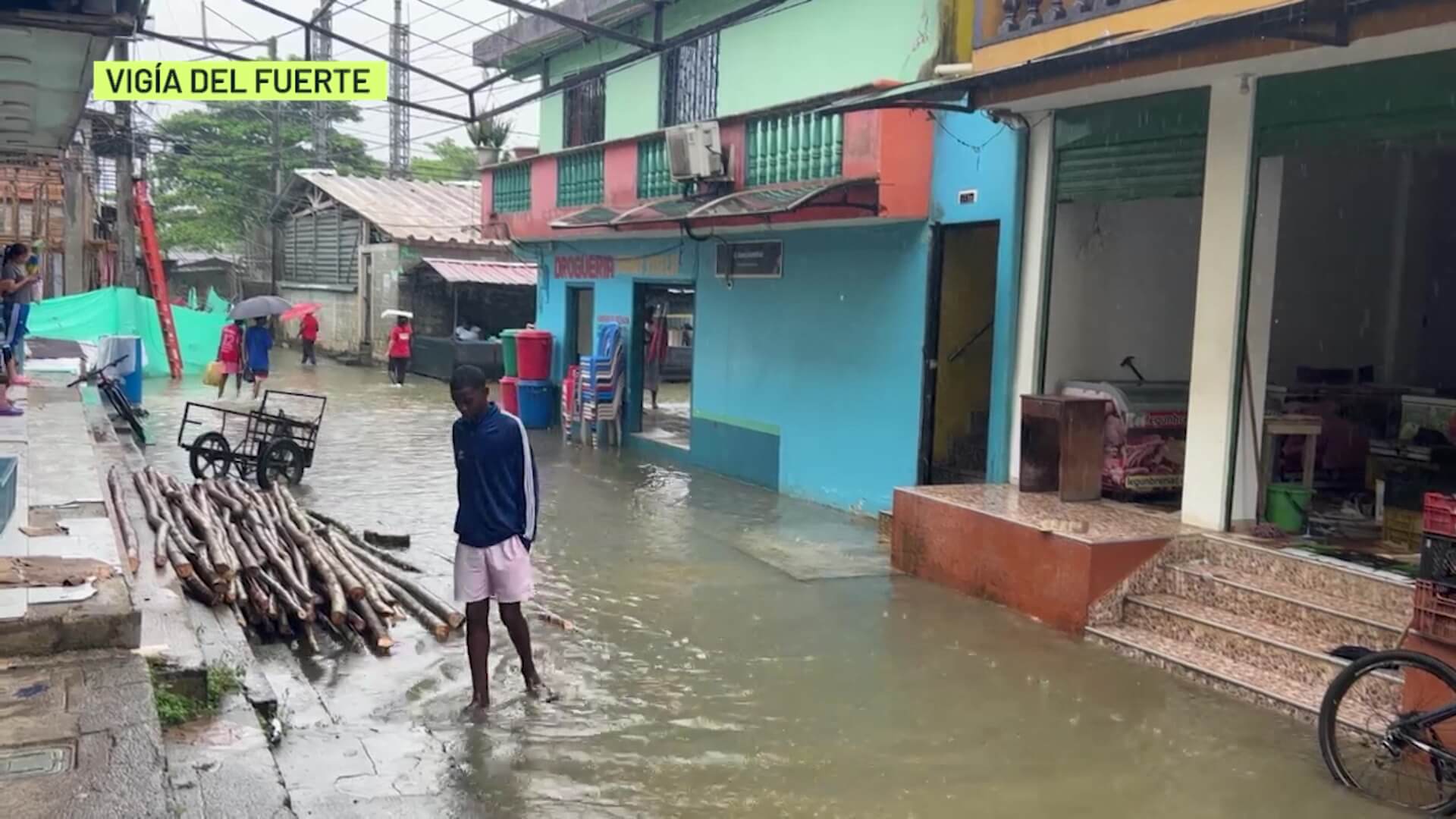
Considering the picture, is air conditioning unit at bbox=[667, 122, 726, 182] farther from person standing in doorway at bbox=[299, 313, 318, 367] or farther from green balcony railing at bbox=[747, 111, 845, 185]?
person standing in doorway at bbox=[299, 313, 318, 367]

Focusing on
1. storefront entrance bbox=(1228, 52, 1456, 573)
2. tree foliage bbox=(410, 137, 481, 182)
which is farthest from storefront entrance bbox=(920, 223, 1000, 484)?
tree foliage bbox=(410, 137, 481, 182)

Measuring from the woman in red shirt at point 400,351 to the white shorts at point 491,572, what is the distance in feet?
68.9

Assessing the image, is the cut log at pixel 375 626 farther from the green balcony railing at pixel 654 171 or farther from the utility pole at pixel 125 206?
the utility pole at pixel 125 206

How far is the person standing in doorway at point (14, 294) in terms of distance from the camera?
11.8 metres

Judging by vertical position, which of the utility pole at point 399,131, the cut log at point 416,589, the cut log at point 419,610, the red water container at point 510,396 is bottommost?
the cut log at point 419,610

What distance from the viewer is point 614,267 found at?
1773 cm

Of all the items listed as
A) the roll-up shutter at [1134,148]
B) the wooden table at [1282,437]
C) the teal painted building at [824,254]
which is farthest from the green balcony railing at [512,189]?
the wooden table at [1282,437]

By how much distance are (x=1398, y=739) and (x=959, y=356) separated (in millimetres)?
6476

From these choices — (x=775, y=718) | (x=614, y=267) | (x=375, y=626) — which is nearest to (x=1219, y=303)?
(x=775, y=718)

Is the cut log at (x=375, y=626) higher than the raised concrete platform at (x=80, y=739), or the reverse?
the raised concrete platform at (x=80, y=739)

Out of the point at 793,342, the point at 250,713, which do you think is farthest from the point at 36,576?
the point at 793,342

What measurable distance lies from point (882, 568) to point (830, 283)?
3.98 meters

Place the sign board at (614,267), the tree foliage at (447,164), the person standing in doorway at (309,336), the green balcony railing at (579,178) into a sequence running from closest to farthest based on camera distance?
the sign board at (614,267), the green balcony railing at (579,178), the person standing in doorway at (309,336), the tree foliage at (447,164)

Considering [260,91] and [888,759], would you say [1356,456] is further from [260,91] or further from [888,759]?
[260,91]
